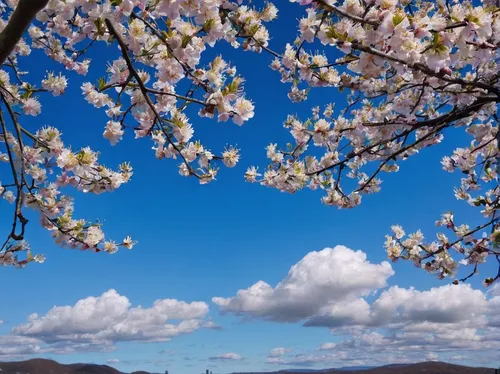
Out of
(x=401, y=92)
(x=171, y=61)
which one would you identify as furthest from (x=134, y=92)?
(x=401, y=92)

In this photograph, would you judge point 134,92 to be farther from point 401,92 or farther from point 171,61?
point 401,92

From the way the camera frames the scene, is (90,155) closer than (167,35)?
No

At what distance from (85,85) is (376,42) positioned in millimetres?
3524

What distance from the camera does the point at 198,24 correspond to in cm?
416

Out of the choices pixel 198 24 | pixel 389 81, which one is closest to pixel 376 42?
pixel 198 24

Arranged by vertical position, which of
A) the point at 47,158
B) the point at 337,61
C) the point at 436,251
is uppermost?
the point at 337,61

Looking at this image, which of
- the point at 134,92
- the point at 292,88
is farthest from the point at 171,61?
the point at 292,88

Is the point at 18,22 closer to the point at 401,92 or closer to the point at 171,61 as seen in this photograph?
the point at 171,61

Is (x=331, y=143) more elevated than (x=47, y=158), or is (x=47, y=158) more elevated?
(x=331, y=143)

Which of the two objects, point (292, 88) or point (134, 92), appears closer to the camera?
point (134, 92)

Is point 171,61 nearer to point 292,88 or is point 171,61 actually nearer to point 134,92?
point 134,92

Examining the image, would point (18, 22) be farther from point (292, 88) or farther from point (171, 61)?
point (292, 88)

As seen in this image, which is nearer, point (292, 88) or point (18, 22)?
point (18, 22)

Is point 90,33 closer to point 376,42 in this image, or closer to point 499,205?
point 376,42
